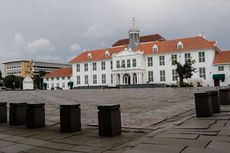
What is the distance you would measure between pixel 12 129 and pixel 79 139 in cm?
300

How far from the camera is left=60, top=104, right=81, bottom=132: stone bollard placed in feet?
26.3

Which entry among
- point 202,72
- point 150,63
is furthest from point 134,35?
point 202,72

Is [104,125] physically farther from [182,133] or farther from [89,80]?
[89,80]

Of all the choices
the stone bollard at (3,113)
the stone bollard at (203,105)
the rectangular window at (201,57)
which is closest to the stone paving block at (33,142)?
the stone bollard at (3,113)

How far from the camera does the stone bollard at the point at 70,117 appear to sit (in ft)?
26.3

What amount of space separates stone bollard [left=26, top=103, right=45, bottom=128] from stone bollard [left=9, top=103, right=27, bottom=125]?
2.11 feet

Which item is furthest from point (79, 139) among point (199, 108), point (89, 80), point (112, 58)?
point (89, 80)

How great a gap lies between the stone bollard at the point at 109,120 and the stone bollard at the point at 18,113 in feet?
11.5

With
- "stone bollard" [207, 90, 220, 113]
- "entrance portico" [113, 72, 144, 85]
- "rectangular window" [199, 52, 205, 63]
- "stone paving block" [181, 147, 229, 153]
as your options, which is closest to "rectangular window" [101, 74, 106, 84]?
"entrance portico" [113, 72, 144, 85]

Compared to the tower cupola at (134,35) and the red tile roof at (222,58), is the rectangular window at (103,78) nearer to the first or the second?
the tower cupola at (134,35)

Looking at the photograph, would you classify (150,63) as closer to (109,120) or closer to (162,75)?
(162,75)

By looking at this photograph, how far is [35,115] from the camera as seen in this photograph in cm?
895

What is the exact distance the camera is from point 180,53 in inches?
2904

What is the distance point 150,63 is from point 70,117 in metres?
71.7
